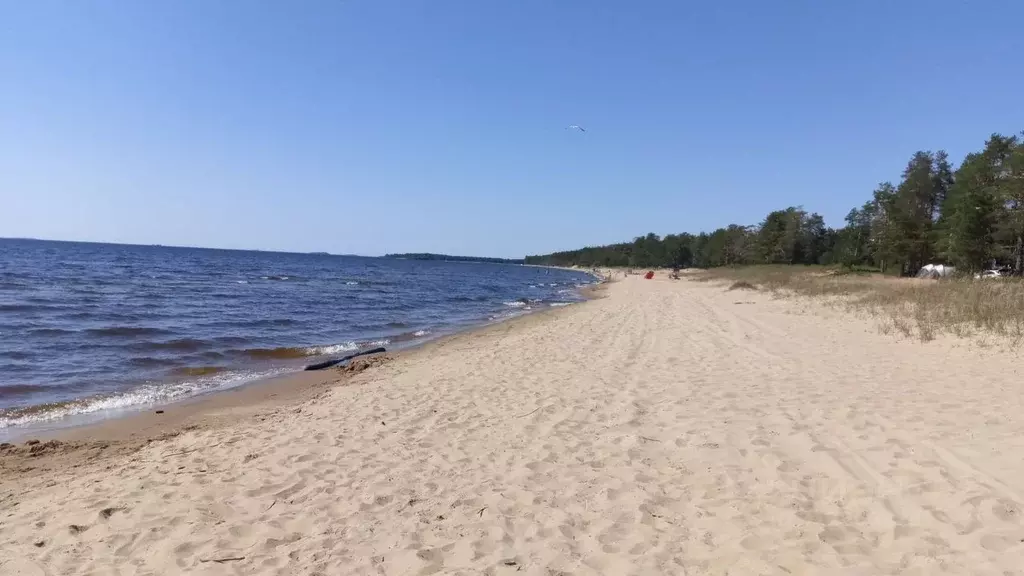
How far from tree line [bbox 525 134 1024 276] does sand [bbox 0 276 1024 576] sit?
35.2 m

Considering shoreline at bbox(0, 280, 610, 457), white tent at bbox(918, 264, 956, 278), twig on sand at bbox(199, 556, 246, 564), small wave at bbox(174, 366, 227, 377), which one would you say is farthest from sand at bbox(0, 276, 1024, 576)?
white tent at bbox(918, 264, 956, 278)

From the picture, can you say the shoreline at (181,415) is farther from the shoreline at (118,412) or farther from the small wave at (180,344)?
the small wave at (180,344)

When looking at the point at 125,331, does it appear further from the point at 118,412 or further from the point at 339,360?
the point at 118,412

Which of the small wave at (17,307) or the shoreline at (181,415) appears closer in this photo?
the shoreline at (181,415)

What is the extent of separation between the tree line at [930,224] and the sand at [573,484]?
35226 mm

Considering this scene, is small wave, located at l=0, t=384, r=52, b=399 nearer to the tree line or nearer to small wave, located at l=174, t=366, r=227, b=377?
small wave, located at l=174, t=366, r=227, b=377

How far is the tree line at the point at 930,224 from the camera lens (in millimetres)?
35750

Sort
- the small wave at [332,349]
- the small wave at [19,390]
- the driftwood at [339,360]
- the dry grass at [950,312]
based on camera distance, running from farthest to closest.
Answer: the small wave at [332,349] → the driftwood at [339,360] → the dry grass at [950,312] → the small wave at [19,390]

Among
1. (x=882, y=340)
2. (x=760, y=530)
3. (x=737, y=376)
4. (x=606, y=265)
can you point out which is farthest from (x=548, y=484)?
(x=606, y=265)

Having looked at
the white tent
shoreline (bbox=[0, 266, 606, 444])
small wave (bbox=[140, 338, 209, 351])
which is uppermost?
the white tent

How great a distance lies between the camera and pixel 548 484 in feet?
16.9

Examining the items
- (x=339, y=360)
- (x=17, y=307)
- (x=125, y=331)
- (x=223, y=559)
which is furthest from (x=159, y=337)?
(x=223, y=559)

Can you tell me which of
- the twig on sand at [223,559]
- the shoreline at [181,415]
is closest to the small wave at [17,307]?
the shoreline at [181,415]

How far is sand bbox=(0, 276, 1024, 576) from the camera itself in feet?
12.7
